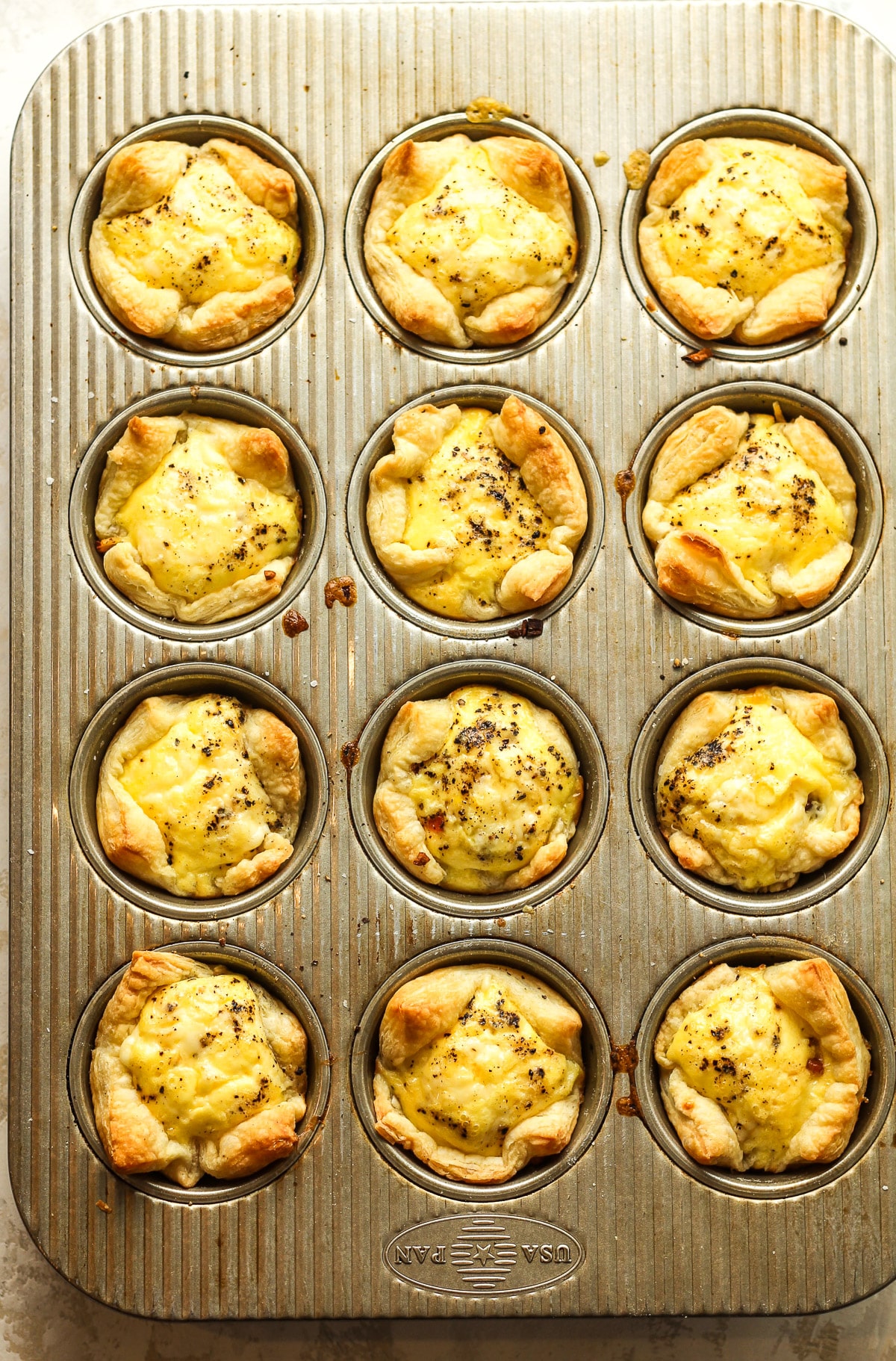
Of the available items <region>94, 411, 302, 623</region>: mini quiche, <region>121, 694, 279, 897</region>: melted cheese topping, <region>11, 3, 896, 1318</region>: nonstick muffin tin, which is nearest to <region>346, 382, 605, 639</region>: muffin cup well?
<region>11, 3, 896, 1318</region>: nonstick muffin tin

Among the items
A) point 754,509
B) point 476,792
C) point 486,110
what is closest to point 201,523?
point 476,792

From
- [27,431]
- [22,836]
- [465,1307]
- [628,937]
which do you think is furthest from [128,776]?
[465,1307]

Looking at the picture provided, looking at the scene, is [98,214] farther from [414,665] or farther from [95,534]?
[414,665]

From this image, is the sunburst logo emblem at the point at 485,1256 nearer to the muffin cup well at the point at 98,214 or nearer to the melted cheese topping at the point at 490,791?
the melted cheese topping at the point at 490,791

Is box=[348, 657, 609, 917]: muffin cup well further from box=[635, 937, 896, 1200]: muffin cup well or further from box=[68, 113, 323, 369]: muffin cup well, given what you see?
box=[68, 113, 323, 369]: muffin cup well

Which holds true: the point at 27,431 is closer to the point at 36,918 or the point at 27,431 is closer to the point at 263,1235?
the point at 36,918

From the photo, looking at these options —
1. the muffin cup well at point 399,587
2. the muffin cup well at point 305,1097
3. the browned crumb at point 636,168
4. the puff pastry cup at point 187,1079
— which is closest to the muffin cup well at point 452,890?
the muffin cup well at point 399,587

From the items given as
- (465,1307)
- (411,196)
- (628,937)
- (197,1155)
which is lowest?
(465,1307)
